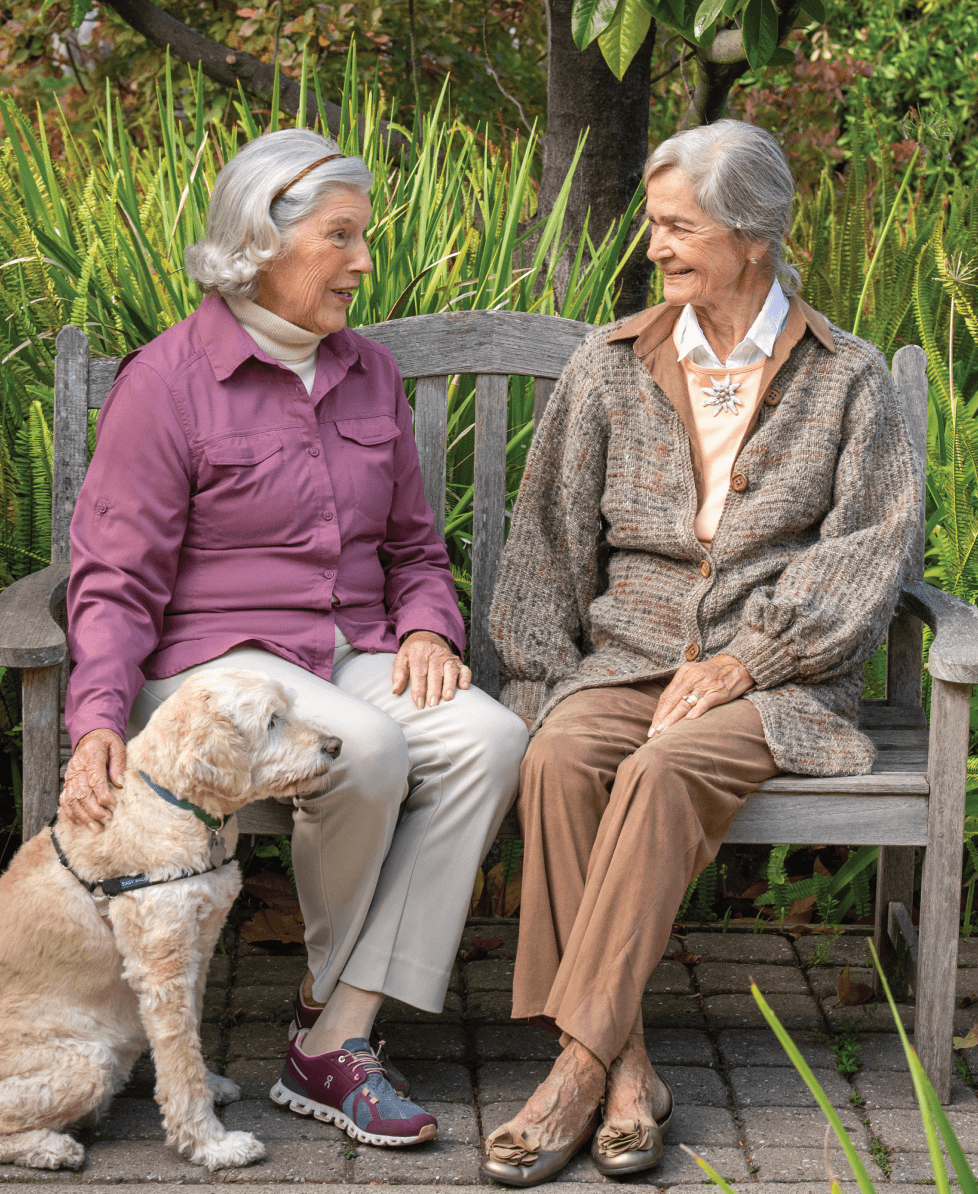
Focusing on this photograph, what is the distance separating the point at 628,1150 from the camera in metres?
2.44

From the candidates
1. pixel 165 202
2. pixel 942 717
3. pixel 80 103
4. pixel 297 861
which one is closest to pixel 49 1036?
pixel 297 861

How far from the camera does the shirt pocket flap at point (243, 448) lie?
8.98ft

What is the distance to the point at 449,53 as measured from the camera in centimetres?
748

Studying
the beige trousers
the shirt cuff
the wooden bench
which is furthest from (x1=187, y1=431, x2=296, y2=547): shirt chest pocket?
the shirt cuff

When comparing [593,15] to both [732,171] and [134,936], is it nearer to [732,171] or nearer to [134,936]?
[732,171]

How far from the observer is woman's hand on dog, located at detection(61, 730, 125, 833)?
239 cm

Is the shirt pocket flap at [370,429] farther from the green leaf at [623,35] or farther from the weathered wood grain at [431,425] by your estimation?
the green leaf at [623,35]

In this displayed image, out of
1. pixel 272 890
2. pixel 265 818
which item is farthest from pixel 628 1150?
pixel 272 890

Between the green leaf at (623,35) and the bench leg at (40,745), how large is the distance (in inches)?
72.9

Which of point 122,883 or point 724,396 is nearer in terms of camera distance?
point 122,883

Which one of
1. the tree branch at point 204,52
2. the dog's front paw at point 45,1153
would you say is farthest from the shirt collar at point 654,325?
the tree branch at point 204,52

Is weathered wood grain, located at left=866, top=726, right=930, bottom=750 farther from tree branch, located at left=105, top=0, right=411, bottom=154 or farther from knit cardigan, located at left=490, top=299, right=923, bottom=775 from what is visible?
tree branch, located at left=105, top=0, right=411, bottom=154

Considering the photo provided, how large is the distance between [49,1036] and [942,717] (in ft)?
5.98

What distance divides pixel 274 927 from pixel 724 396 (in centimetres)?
177
